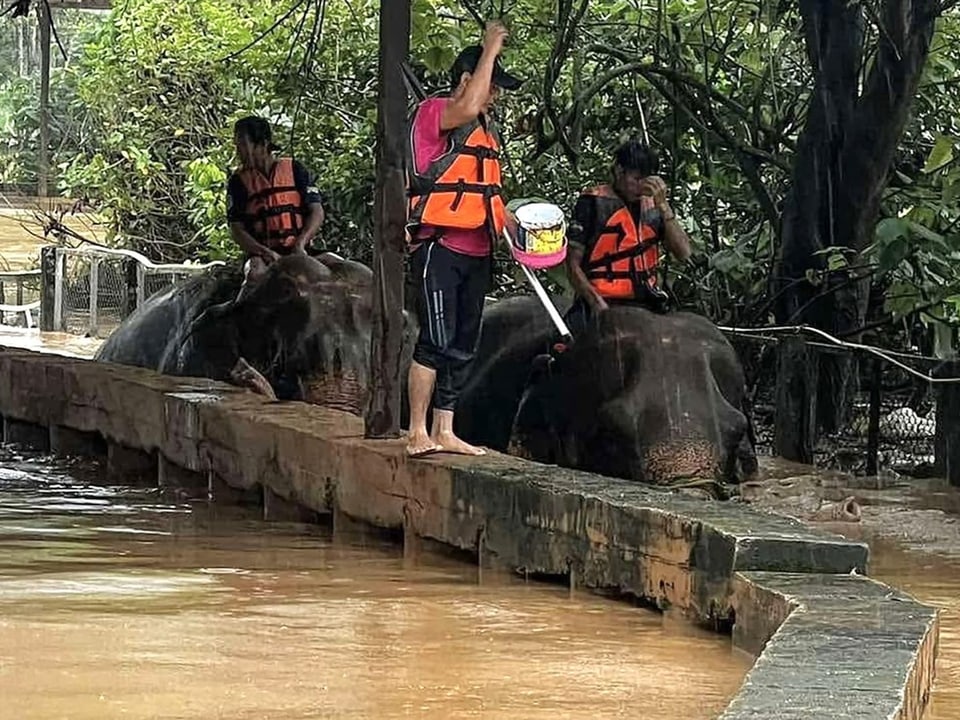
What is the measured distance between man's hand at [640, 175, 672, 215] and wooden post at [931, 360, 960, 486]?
1835 millimetres

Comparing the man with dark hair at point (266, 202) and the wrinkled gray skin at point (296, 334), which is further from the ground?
the man with dark hair at point (266, 202)

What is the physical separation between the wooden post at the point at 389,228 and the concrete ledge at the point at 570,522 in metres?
0.19

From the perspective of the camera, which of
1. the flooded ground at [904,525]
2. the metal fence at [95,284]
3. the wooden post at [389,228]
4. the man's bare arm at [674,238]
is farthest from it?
the metal fence at [95,284]

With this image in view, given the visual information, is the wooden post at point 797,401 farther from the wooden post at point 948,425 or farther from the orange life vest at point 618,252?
the orange life vest at point 618,252

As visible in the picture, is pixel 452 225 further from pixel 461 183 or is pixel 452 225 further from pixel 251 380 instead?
pixel 251 380

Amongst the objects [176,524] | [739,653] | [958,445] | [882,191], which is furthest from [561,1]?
[739,653]

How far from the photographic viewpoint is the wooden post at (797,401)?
36.8 feet

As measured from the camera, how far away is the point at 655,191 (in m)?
9.57

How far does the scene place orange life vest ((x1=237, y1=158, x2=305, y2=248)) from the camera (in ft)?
38.1

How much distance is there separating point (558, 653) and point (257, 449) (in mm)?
Result: 3643

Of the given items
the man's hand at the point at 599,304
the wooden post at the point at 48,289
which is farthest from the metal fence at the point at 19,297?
the man's hand at the point at 599,304

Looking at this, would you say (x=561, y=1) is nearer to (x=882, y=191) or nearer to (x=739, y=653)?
(x=882, y=191)

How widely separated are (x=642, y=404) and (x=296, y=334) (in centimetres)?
267

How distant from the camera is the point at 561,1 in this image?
11.4 metres
